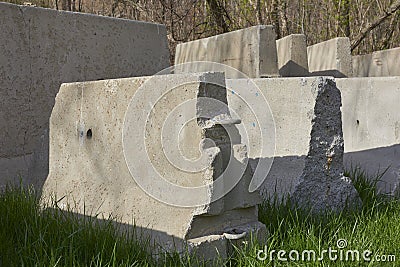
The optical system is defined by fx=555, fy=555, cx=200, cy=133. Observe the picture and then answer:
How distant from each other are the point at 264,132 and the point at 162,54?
175 centimetres

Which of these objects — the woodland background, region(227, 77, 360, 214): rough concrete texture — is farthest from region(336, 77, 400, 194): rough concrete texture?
the woodland background

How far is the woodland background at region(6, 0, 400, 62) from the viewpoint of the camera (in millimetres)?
9211

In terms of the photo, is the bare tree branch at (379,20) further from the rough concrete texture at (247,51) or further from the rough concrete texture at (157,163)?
the rough concrete texture at (157,163)

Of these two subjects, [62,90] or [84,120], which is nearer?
[84,120]

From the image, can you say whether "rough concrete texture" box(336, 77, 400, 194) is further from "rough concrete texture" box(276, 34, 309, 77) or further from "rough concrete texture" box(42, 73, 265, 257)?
"rough concrete texture" box(276, 34, 309, 77)

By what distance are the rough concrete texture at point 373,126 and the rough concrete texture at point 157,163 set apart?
5.41ft

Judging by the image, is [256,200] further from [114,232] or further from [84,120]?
[84,120]

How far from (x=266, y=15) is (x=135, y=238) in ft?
25.9

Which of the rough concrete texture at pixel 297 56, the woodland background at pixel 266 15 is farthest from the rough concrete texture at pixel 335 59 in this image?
the woodland background at pixel 266 15

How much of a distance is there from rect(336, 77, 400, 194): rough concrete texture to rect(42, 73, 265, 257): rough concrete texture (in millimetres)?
1648

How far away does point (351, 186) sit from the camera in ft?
11.0

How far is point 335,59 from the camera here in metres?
6.54

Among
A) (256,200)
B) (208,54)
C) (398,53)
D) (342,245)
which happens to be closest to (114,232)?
(256,200)

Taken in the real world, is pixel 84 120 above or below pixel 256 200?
above
